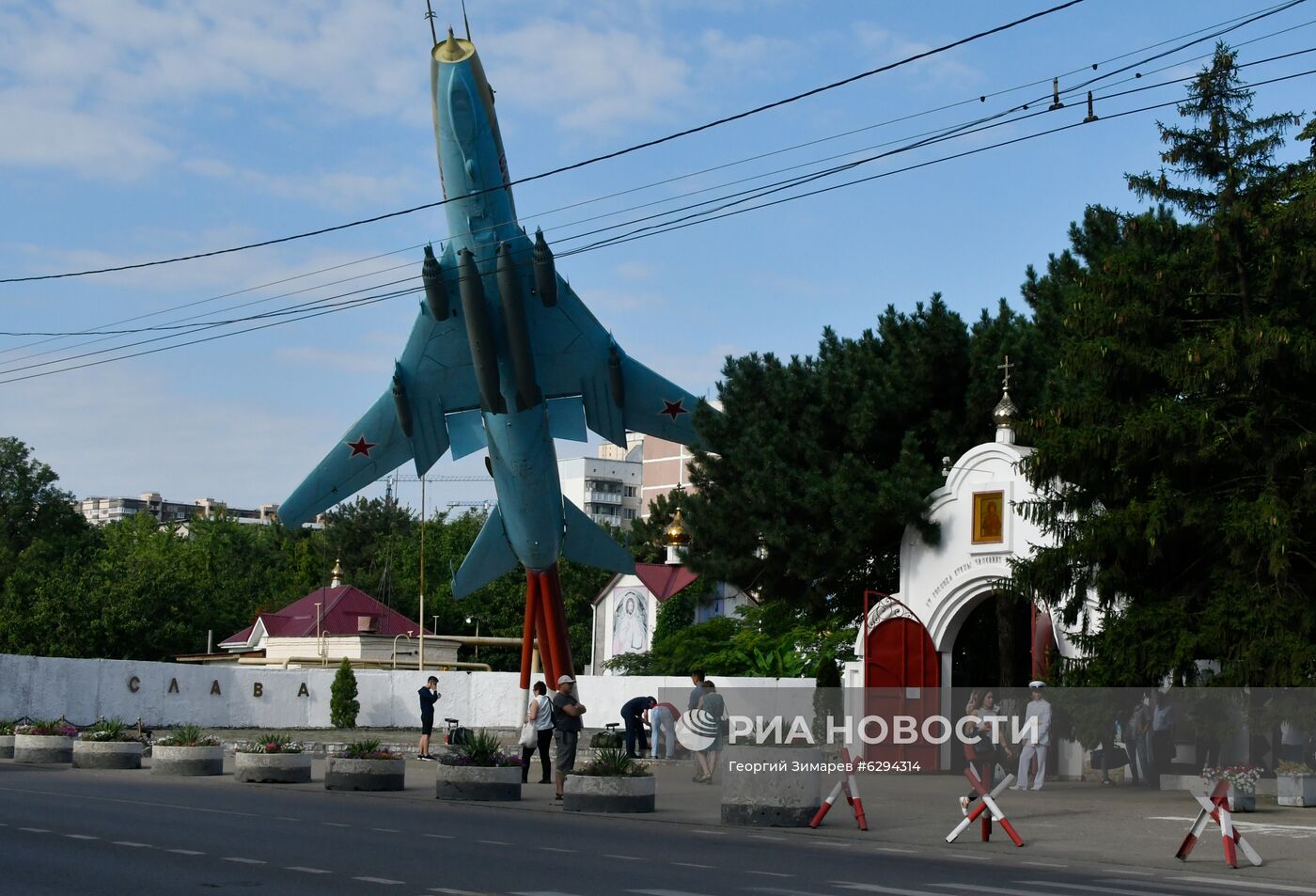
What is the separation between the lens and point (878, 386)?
104 feet

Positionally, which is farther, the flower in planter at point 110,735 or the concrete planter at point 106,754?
the flower in planter at point 110,735

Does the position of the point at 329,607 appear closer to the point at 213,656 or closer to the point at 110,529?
the point at 213,656

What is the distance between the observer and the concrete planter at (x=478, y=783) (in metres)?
20.2

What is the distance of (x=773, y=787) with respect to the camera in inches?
695

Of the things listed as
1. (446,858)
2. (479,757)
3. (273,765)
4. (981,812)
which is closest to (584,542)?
(273,765)

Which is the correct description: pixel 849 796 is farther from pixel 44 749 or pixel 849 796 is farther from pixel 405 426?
pixel 405 426

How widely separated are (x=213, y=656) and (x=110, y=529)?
51924 millimetres

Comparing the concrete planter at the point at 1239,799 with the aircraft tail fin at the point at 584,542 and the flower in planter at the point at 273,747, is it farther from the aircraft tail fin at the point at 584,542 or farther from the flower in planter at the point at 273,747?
the aircraft tail fin at the point at 584,542

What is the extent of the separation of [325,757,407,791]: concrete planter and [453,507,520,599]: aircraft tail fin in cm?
1419

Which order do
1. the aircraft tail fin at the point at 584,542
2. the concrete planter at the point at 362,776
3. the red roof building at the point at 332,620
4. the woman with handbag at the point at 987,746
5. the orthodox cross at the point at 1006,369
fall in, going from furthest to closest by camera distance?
the red roof building at the point at 332,620 < the aircraft tail fin at the point at 584,542 < the orthodox cross at the point at 1006,369 < the woman with handbag at the point at 987,746 < the concrete planter at the point at 362,776

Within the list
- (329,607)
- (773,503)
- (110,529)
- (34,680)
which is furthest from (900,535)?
(110,529)

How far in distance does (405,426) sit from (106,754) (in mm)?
9758

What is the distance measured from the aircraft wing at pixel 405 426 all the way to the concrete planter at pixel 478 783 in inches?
529

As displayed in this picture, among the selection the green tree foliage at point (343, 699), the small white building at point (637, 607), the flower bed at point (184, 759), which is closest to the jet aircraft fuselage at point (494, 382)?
the flower bed at point (184, 759)
